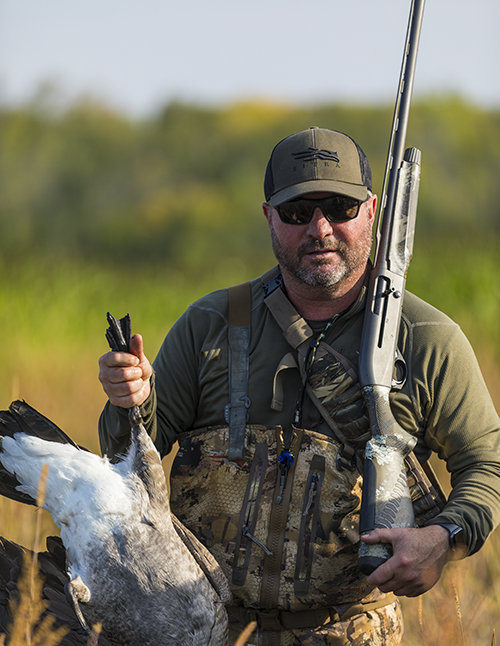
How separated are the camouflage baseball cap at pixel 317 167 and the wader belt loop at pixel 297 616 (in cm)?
175

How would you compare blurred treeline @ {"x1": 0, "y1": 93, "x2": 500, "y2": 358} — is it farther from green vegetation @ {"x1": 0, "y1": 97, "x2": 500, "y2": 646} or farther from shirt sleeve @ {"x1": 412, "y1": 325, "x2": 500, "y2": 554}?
shirt sleeve @ {"x1": 412, "y1": 325, "x2": 500, "y2": 554}

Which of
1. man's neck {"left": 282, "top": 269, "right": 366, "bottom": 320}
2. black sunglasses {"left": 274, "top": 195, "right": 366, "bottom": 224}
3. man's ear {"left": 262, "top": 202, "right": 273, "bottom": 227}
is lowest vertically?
man's neck {"left": 282, "top": 269, "right": 366, "bottom": 320}

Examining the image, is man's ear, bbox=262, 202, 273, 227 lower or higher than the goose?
higher

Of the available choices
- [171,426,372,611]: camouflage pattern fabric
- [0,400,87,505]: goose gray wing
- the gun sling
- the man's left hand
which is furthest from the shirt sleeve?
[0,400,87,505]: goose gray wing

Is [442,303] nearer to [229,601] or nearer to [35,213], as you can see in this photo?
[229,601]

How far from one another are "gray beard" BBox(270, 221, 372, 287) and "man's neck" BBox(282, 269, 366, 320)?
0.04 meters

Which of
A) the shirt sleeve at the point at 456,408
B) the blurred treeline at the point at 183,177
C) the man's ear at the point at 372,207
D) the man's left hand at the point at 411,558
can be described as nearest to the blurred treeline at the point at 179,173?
the blurred treeline at the point at 183,177

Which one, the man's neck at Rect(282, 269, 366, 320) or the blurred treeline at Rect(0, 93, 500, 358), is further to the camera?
the blurred treeline at Rect(0, 93, 500, 358)

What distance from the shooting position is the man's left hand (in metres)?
2.29

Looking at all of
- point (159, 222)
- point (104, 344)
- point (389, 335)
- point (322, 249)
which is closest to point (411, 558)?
point (389, 335)

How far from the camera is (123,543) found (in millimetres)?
2387

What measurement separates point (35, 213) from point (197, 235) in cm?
1153

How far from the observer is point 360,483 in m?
2.67

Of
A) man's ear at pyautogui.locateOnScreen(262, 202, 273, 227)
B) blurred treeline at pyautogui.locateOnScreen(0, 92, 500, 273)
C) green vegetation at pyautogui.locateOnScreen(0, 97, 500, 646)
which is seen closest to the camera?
man's ear at pyautogui.locateOnScreen(262, 202, 273, 227)
